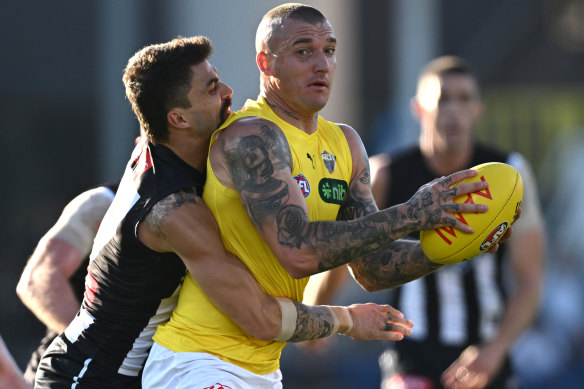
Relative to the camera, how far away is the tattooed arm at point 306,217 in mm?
4148

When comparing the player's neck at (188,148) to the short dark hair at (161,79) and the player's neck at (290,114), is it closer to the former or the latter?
the short dark hair at (161,79)

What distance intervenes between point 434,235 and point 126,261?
133cm

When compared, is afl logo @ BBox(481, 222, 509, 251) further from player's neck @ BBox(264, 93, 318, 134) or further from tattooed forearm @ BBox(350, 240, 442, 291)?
player's neck @ BBox(264, 93, 318, 134)

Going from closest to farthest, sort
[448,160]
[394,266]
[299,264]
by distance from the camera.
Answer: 1. [299,264]
2. [394,266]
3. [448,160]

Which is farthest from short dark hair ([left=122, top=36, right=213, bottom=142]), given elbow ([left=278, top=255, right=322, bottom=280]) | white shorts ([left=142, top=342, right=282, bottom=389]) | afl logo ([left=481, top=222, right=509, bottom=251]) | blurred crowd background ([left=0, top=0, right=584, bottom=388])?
blurred crowd background ([left=0, top=0, right=584, bottom=388])

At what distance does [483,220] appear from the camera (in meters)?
4.23

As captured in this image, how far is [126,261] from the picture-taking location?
14.7ft

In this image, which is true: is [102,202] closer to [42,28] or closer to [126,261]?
[126,261]

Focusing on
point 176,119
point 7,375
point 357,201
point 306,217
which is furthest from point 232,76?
point 7,375

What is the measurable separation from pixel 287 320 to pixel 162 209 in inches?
28.4

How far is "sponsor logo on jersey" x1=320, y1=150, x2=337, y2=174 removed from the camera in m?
4.64

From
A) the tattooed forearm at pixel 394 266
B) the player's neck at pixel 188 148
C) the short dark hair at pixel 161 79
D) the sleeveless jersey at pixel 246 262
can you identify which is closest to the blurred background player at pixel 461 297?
the tattooed forearm at pixel 394 266

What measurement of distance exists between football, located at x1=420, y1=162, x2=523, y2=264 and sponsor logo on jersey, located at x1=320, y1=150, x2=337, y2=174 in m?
0.55

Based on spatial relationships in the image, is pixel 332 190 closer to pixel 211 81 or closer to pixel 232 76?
pixel 211 81
